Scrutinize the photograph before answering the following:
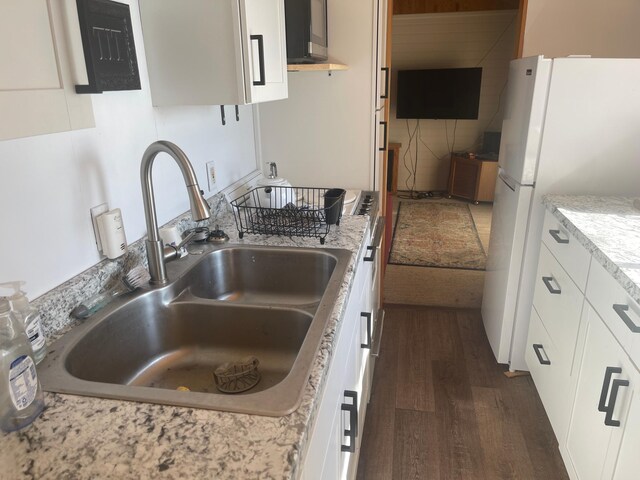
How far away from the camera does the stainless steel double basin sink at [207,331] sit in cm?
89

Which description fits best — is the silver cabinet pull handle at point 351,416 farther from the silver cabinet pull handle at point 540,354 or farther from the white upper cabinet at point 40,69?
the silver cabinet pull handle at point 540,354

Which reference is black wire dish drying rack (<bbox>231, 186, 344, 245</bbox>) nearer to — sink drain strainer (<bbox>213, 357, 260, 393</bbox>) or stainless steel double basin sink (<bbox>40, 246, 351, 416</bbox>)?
stainless steel double basin sink (<bbox>40, 246, 351, 416</bbox>)

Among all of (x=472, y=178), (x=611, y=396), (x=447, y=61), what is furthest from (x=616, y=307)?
(x=447, y=61)

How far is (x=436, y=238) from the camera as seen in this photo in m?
4.24

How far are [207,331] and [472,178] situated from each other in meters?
4.85

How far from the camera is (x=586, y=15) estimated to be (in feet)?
8.25

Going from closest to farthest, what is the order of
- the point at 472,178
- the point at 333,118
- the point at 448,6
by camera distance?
the point at 333,118 < the point at 448,6 < the point at 472,178

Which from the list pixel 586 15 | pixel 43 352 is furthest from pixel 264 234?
pixel 586 15

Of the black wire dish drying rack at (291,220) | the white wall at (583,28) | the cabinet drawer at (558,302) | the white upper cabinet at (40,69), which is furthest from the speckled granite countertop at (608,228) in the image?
the white upper cabinet at (40,69)

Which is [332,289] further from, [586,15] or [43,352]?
[586,15]

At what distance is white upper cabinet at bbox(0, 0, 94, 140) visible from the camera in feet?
1.87

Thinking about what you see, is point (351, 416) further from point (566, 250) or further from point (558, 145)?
point (558, 145)

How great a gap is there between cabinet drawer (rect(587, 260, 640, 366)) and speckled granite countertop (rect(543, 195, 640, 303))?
0.04 meters

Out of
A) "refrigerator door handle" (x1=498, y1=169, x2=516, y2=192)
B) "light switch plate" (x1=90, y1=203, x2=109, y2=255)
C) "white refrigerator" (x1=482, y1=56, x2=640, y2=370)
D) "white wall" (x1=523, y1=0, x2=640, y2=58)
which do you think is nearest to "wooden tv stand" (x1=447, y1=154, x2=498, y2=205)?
"white wall" (x1=523, y1=0, x2=640, y2=58)
